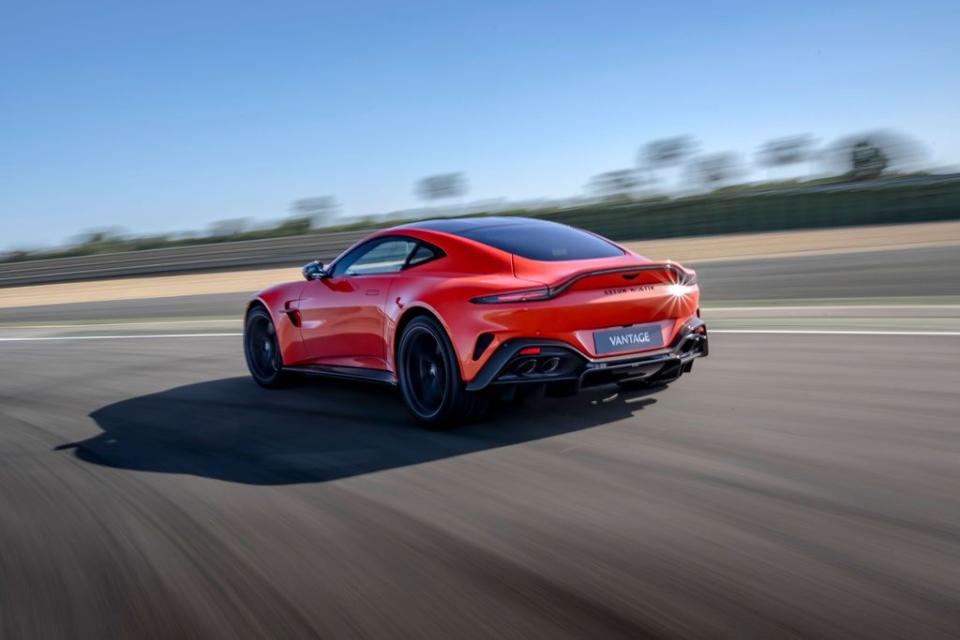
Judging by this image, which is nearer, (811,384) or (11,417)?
(811,384)

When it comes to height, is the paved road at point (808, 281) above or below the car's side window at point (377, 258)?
below

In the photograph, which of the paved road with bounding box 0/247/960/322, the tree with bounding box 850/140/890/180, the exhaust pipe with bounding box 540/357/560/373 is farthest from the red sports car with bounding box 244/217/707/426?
the tree with bounding box 850/140/890/180

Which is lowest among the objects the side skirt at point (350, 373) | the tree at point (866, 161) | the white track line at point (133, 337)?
A: the white track line at point (133, 337)

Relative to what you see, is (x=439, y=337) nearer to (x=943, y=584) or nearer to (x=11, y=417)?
(x=943, y=584)

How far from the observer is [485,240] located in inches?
235

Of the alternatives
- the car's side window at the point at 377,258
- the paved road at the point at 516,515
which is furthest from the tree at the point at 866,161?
the car's side window at the point at 377,258

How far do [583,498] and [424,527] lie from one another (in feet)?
2.33

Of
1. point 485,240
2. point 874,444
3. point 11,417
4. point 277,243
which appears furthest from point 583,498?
point 277,243

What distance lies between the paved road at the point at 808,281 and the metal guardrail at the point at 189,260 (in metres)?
10.0

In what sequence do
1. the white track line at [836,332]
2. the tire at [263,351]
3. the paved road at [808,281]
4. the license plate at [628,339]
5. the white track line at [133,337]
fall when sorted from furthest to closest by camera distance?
the white track line at [133,337], the paved road at [808,281], the white track line at [836,332], the tire at [263,351], the license plate at [628,339]

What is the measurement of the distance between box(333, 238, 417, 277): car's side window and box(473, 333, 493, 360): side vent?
1082 mm

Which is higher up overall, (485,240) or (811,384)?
(485,240)

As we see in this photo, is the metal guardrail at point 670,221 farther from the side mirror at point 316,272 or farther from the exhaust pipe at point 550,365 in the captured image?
the exhaust pipe at point 550,365

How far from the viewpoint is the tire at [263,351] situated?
781cm
